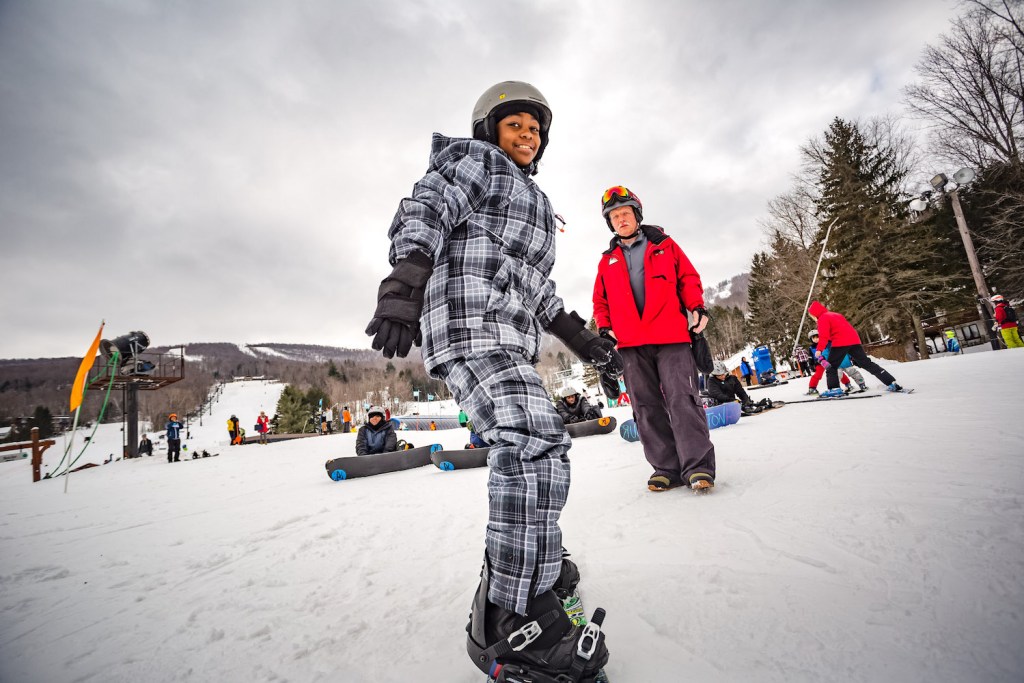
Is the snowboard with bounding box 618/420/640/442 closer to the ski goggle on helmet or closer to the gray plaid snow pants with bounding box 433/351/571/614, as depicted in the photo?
the ski goggle on helmet

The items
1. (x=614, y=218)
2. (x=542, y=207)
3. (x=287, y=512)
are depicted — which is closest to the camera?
(x=542, y=207)

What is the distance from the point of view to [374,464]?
573cm

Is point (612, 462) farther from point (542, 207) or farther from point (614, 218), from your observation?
point (542, 207)

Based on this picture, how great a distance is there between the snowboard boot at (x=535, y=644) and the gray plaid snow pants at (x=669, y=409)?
5.22 ft

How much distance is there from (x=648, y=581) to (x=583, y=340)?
96 cm

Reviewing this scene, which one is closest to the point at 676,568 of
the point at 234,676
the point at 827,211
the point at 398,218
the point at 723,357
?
the point at 234,676

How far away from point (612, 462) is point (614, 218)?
222 cm

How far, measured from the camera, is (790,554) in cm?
148

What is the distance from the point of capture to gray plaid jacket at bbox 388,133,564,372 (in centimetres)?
135

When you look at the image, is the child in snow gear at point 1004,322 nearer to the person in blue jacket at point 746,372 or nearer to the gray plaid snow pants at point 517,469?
the person in blue jacket at point 746,372

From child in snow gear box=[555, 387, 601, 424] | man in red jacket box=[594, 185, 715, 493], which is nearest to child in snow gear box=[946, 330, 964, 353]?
child in snow gear box=[555, 387, 601, 424]

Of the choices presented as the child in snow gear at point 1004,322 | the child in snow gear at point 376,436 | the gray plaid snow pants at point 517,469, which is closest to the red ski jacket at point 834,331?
the gray plaid snow pants at point 517,469

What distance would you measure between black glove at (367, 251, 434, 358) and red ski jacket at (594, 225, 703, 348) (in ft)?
6.02

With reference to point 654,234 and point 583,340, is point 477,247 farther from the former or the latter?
point 654,234
